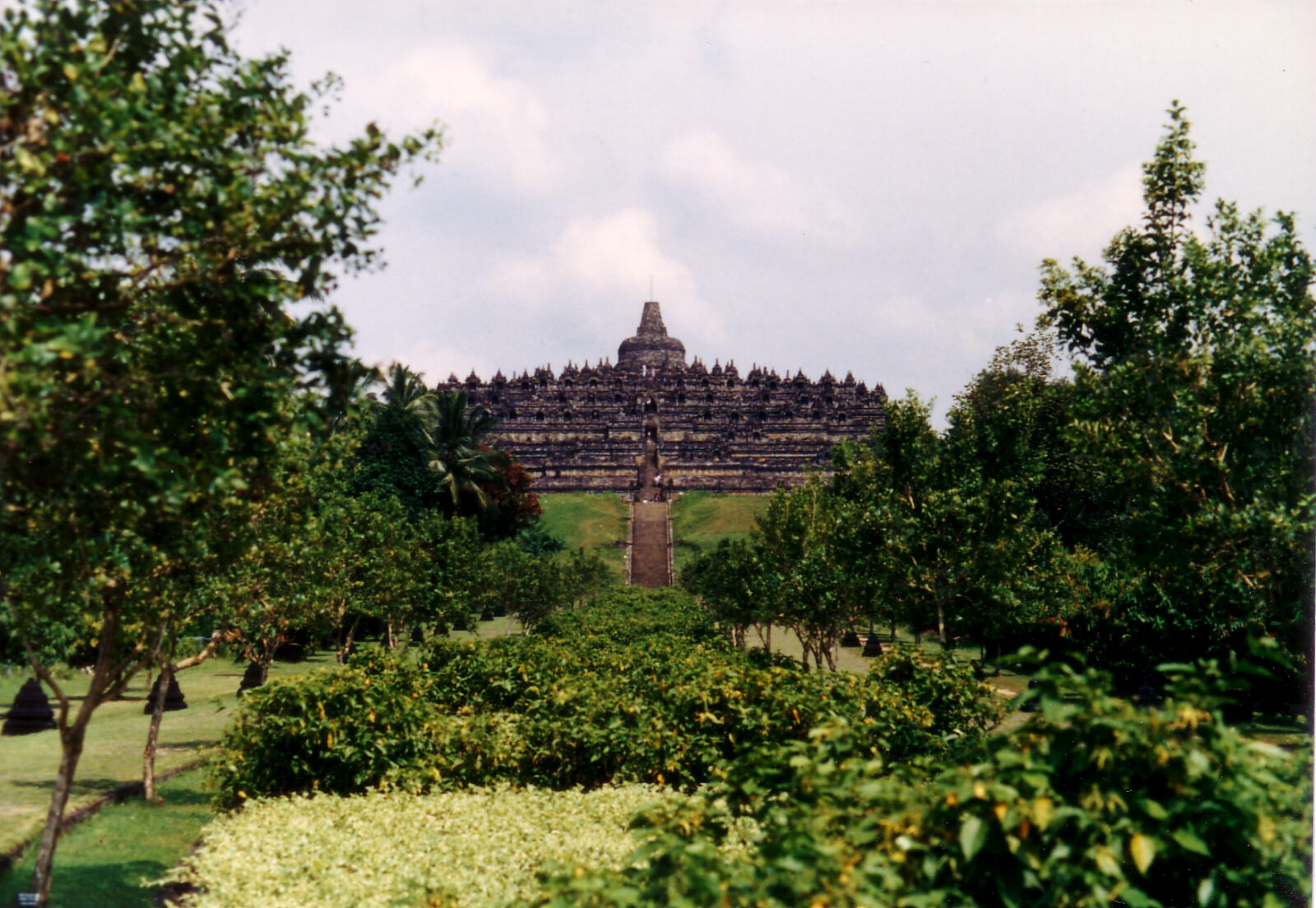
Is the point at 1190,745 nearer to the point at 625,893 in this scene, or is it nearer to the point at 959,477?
the point at 625,893

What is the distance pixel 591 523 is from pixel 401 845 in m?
74.1

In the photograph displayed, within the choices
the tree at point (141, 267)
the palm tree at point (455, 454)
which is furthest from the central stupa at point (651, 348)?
the tree at point (141, 267)

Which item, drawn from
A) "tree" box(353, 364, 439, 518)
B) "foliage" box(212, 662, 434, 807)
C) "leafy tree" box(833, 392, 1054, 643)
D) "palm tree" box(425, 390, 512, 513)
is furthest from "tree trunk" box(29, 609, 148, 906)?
"palm tree" box(425, 390, 512, 513)

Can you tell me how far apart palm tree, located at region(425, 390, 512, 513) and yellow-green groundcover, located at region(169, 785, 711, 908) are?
36793 mm

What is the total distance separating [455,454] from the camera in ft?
159

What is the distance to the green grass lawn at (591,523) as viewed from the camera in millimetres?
76188

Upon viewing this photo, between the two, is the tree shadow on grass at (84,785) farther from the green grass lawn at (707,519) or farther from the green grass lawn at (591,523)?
the green grass lawn at (707,519)

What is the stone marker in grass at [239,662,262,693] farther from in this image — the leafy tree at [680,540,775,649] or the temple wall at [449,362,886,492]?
the temple wall at [449,362,886,492]

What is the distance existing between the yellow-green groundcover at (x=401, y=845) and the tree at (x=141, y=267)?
2.83m

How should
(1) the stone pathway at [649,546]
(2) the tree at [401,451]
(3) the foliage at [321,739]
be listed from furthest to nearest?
(1) the stone pathway at [649,546]
(2) the tree at [401,451]
(3) the foliage at [321,739]

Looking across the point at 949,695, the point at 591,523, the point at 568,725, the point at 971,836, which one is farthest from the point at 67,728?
the point at 591,523

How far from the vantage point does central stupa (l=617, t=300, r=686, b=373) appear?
132750mm

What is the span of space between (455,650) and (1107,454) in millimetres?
9992

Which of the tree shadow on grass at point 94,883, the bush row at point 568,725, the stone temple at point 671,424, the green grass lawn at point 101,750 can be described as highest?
the stone temple at point 671,424
